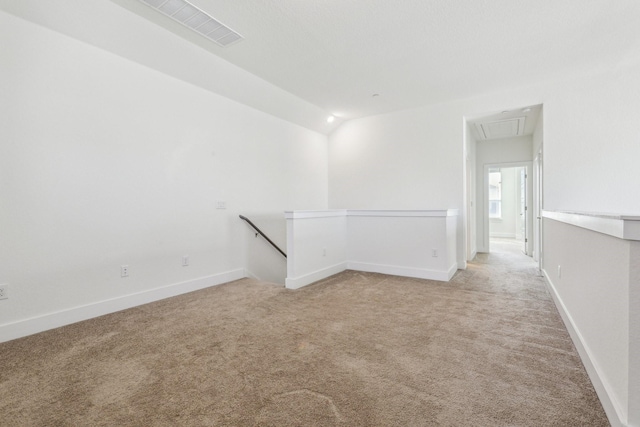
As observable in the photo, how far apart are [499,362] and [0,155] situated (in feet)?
13.4

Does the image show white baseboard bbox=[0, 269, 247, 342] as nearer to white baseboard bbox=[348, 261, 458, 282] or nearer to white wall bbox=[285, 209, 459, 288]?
white wall bbox=[285, 209, 459, 288]

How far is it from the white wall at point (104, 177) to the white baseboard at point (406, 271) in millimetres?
1897

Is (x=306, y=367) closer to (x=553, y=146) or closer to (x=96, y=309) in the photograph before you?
(x=96, y=309)

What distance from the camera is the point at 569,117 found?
156 inches

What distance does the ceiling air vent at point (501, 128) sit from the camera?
→ 5160 millimetres

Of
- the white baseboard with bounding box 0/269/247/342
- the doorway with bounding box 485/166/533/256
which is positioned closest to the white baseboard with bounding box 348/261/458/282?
the white baseboard with bounding box 0/269/247/342

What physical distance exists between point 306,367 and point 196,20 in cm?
313

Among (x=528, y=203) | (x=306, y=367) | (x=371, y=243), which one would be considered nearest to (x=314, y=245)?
(x=371, y=243)

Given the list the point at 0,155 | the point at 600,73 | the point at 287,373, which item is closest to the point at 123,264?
the point at 0,155

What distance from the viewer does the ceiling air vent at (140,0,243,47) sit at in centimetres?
255

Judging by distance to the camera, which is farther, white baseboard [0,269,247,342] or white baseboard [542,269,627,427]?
white baseboard [0,269,247,342]

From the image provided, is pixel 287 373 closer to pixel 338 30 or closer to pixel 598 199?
pixel 338 30

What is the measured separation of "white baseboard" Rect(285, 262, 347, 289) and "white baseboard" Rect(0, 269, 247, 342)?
104 centimetres

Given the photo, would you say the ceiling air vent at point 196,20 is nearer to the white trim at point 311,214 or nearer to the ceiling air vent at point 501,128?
the white trim at point 311,214
